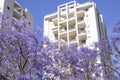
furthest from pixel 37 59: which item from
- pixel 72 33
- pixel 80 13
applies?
pixel 80 13

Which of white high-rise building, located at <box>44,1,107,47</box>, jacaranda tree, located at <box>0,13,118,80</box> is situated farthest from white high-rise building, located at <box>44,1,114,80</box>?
jacaranda tree, located at <box>0,13,118,80</box>

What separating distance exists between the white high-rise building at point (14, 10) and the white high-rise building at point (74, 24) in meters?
3.91

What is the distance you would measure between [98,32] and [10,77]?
26.9 metres

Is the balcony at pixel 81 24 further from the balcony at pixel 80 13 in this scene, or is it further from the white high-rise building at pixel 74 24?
the balcony at pixel 80 13

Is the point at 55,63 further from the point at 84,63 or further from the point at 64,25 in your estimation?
the point at 64,25

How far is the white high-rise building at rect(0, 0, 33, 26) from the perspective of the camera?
3515 centimetres

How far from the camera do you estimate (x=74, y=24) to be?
141 feet

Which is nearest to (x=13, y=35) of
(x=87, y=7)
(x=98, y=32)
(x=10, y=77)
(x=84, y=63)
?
(x=10, y=77)

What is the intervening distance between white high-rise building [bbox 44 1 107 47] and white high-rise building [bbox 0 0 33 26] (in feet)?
12.8

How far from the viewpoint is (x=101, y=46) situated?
59.9ft

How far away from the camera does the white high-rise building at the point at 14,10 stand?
3515 cm

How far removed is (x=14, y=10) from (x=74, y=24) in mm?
9454

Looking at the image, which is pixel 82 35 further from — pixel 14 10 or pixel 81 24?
pixel 14 10

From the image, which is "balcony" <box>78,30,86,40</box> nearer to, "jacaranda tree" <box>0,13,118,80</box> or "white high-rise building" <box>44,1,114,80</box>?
"white high-rise building" <box>44,1,114,80</box>
